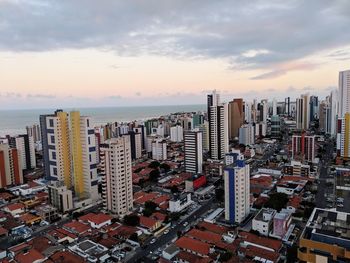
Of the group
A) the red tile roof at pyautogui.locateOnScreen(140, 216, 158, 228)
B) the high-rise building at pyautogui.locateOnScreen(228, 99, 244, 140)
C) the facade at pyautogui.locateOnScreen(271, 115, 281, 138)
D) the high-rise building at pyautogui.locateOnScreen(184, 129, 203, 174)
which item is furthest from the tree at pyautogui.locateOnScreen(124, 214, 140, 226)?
the facade at pyautogui.locateOnScreen(271, 115, 281, 138)

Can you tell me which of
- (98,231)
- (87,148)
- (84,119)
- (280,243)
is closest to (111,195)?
(98,231)

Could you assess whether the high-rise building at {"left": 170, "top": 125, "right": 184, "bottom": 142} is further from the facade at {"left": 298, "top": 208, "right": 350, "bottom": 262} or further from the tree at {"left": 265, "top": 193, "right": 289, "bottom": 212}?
the facade at {"left": 298, "top": 208, "right": 350, "bottom": 262}

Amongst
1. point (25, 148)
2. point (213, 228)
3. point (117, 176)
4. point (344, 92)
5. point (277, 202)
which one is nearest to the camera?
point (213, 228)

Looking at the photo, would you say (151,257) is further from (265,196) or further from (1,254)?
(265,196)

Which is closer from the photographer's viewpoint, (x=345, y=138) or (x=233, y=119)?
(x=345, y=138)

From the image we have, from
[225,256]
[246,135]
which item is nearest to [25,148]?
[225,256]

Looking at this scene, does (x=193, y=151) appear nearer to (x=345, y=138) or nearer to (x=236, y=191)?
(x=236, y=191)
